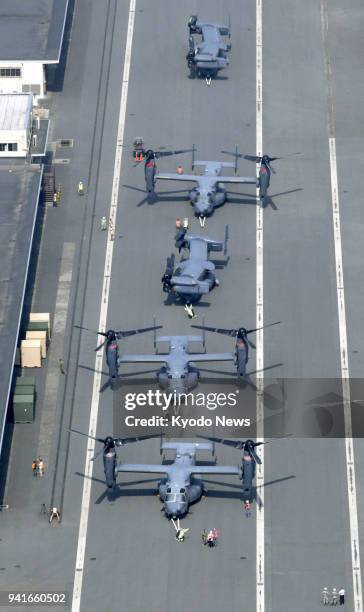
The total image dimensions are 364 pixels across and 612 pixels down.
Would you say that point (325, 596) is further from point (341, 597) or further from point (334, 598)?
point (341, 597)

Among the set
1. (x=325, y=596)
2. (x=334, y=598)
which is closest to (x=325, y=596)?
(x=325, y=596)

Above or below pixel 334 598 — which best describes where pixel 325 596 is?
above

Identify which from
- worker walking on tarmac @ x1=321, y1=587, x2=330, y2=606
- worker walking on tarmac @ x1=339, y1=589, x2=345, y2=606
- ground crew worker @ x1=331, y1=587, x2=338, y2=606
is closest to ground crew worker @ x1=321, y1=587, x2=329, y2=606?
worker walking on tarmac @ x1=321, y1=587, x2=330, y2=606

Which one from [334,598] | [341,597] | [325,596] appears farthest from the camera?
[325,596]

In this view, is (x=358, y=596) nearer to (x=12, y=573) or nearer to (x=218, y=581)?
(x=218, y=581)

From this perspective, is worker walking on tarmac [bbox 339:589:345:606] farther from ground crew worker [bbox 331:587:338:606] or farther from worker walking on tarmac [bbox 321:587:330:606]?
worker walking on tarmac [bbox 321:587:330:606]

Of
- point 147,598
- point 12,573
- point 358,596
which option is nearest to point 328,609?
point 358,596

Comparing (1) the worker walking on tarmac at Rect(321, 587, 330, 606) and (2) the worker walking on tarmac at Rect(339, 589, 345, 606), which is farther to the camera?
(1) the worker walking on tarmac at Rect(321, 587, 330, 606)

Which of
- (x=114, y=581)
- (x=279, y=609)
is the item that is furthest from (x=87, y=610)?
(x=279, y=609)

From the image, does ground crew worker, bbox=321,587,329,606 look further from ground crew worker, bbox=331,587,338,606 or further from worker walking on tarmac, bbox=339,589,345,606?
worker walking on tarmac, bbox=339,589,345,606
